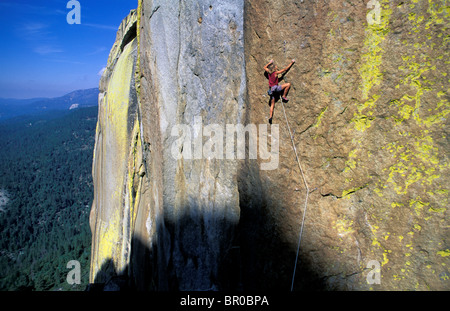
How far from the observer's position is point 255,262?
3672mm

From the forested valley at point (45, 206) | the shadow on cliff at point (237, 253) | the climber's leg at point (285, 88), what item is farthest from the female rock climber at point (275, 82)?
the forested valley at point (45, 206)

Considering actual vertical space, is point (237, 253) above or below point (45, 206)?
above

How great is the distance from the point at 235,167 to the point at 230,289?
2090 millimetres

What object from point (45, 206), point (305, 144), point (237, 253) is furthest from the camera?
point (45, 206)

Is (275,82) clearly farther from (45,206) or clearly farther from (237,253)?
(45,206)

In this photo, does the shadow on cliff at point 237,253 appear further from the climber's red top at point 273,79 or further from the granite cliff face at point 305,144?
the climber's red top at point 273,79

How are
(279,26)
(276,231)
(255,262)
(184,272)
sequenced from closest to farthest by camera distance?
(279,26)
(276,231)
(255,262)
(184,272)

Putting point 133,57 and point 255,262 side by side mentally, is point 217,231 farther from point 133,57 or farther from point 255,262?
point 133,57

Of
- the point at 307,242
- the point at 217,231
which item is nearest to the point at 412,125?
the point at 307,242

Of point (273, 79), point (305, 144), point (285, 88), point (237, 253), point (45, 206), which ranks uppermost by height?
point (273, 79)

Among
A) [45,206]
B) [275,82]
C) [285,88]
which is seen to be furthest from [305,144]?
[45,206]

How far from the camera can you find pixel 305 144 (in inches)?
119

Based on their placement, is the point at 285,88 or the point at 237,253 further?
the point at 237,253

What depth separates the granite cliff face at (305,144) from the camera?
8.00 ft
